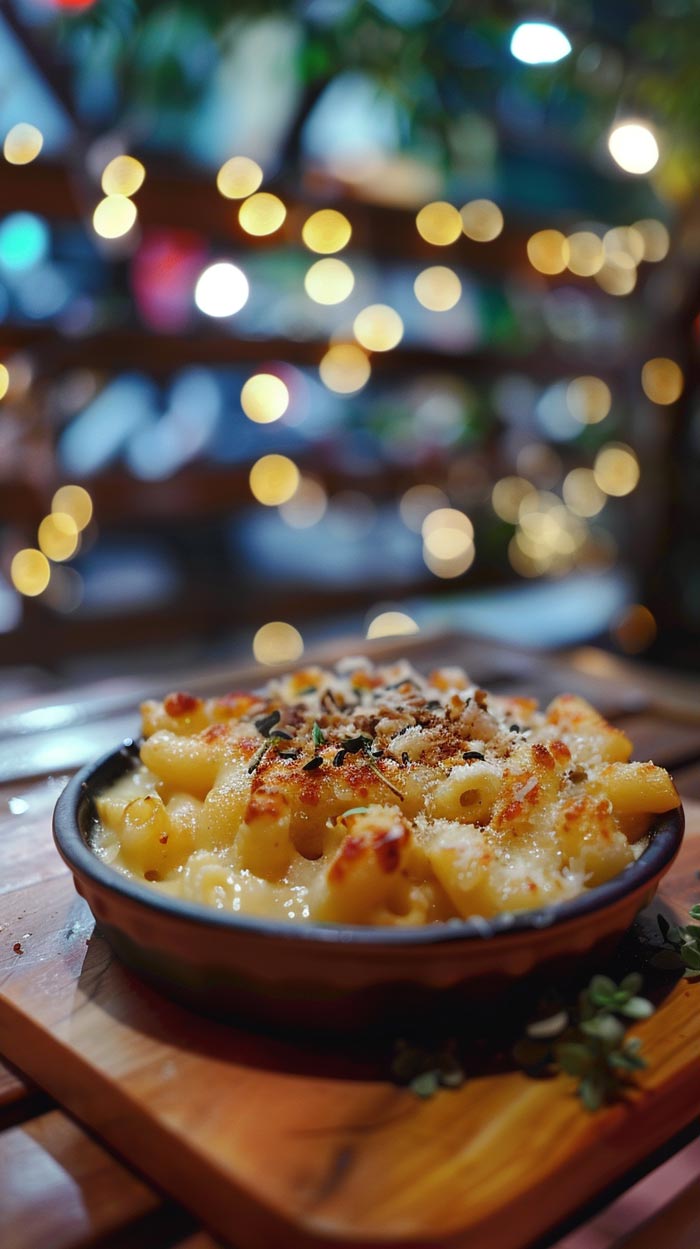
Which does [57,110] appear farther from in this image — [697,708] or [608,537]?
[608,537]

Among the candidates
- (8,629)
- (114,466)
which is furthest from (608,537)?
(8,629)

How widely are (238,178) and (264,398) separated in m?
0.85

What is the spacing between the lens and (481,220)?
16.4ft

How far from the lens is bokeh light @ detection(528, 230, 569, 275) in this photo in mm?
5238

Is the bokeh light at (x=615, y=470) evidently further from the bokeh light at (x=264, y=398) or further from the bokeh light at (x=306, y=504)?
the bokeh light at (x=264, y=398)

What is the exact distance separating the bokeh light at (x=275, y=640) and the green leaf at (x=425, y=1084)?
3.51 metres

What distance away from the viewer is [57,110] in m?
3.56

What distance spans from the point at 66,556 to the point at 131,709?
2133mm

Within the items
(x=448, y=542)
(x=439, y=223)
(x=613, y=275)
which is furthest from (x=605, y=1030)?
(x=613, y=275)

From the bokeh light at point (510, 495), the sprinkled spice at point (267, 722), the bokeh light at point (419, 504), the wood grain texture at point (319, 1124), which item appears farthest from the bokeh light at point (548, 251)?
the wood grain texture at point (319, 1124)

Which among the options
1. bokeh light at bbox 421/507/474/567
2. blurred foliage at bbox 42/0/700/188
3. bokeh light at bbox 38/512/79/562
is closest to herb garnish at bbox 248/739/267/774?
blurred foliage at bbox 42/0/700/188

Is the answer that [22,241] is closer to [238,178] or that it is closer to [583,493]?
[238,178]

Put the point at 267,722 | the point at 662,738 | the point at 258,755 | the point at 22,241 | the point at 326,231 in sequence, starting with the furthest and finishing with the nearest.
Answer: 1. the point at 326,231
2. the point at 22,241
3. the point at 662,738
4. the point at 267,722
5. the point at 258,755

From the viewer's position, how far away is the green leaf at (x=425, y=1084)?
2.65 feet
